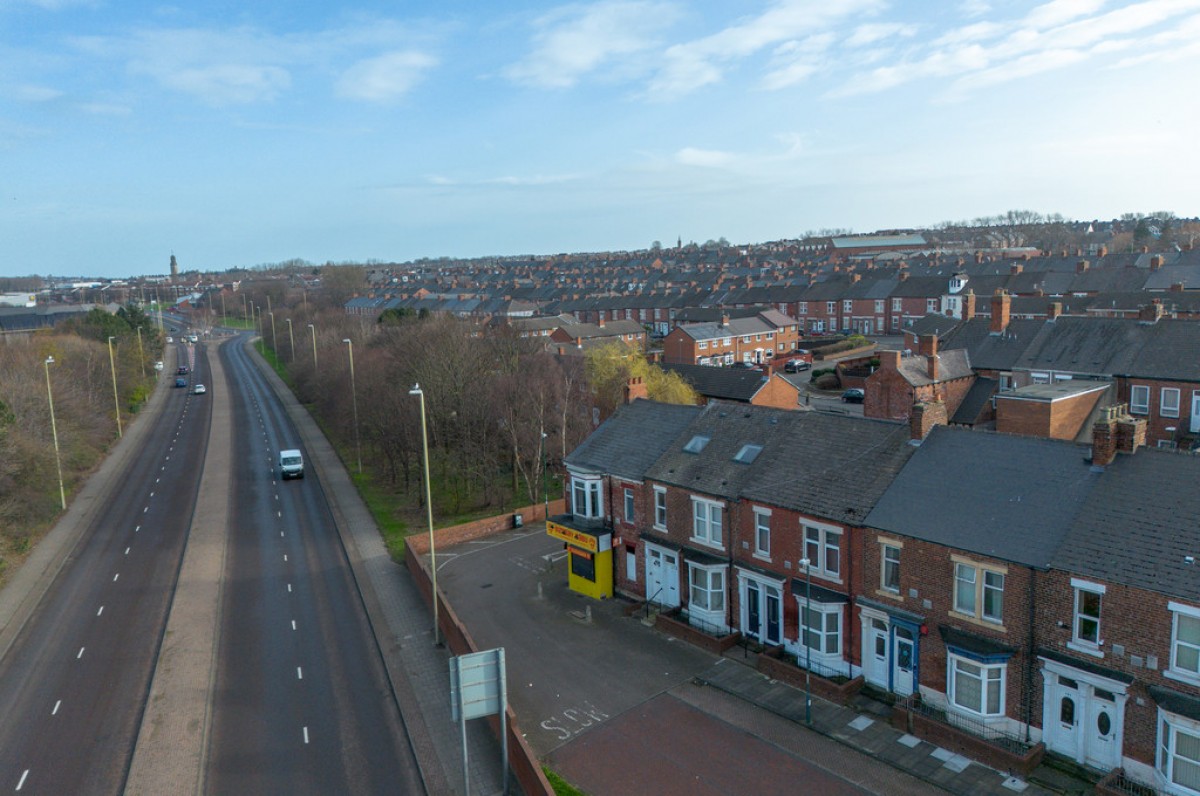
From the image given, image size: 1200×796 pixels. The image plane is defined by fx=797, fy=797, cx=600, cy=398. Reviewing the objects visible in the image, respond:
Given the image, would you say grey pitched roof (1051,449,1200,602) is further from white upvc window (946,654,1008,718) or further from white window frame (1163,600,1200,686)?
white upvc window (946,654,1008,718)

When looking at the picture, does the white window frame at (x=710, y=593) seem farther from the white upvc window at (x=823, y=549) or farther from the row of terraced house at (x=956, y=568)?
the white upvc window at (x=823, y=549)

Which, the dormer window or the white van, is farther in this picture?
the white van

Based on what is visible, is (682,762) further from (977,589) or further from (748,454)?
(748,454)

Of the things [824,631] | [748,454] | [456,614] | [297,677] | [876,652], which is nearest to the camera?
[876,652]

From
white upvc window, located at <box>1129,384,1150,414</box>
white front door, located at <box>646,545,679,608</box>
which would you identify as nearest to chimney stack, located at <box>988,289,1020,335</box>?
white upvc window, located at <box>1129,384,1150,414</box>

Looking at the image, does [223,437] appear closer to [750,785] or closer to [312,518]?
→ [312,518]

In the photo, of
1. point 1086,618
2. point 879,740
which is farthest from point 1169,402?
point 879,740
